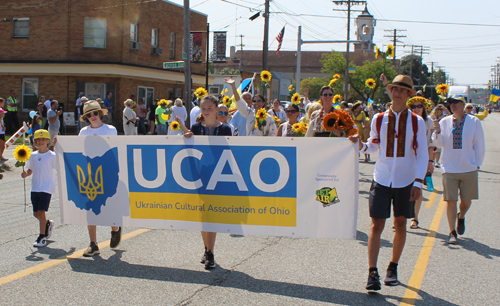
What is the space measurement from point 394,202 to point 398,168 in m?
0.33

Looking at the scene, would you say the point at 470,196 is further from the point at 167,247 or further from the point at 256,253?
the point at 167,247

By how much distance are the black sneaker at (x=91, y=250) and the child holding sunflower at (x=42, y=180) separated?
0.81m

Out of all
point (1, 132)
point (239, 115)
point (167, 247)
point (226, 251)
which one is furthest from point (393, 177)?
point (1, 132)

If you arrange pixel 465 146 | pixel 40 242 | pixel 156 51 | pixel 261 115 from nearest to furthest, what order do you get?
pixel 40 242
pixel 465 146
pixel 261 115
pixel 156 51

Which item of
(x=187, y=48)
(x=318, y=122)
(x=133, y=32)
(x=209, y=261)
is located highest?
(x=133, y=32)

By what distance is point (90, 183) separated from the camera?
19.3ft

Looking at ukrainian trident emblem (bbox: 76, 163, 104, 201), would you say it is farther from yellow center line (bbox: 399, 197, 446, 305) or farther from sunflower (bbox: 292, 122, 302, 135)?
yellow center line (bbox: 399, 197, 446, 305)

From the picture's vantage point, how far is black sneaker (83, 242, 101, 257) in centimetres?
576

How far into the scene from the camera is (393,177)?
4.84 m

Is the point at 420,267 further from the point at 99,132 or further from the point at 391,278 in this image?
the point at 99,132

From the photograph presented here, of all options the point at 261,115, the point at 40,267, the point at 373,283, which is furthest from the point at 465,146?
the point at 40,267

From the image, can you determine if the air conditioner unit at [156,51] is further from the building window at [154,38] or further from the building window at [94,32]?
the building window at [94,32]

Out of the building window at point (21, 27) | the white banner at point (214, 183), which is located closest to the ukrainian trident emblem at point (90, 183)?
the white banner at point (214, 183)

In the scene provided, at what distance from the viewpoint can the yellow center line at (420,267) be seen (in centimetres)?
468
